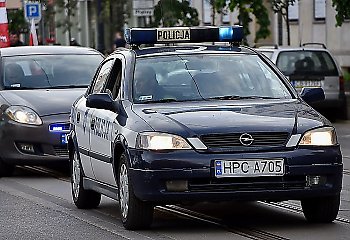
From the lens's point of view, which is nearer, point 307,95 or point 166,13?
point 307,95

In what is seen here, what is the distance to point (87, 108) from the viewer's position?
12.2 metres

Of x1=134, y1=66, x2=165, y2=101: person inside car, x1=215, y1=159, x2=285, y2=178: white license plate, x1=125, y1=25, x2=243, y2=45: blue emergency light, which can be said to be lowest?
x1=215, y1=159, x2=285, y2=178: white license plate

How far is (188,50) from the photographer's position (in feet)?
38.5

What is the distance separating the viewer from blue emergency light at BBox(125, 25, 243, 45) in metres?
11.8

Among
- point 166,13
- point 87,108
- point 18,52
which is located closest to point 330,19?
point 166,13

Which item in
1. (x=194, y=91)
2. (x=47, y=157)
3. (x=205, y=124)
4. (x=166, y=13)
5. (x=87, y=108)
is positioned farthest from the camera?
(x=166, y=13)

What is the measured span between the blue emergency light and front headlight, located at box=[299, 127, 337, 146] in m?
1.93

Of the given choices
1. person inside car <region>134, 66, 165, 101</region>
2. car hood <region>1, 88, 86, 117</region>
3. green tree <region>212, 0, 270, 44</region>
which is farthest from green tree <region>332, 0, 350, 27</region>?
person inside car <region>134, 66, 165, 101</region>

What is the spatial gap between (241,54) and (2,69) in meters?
6.23

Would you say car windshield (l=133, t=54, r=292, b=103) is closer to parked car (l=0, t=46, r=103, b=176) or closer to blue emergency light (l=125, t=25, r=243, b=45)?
blue emergency light (l=125, t=25, r=243, b=45)

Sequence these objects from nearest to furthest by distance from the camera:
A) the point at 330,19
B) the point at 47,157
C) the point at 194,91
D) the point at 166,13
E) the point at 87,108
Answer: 1. the point at 194,91
2. the point at 87,108
3. the point at 47,157
4. the point at 166,13
5. the point at 330,19

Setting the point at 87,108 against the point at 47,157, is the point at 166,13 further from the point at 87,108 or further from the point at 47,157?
the point at 87,108

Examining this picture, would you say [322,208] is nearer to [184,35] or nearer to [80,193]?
[184,35]

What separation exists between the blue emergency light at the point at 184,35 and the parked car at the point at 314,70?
559 inches
